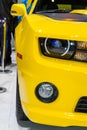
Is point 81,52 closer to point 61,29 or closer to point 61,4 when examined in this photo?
point 61,29

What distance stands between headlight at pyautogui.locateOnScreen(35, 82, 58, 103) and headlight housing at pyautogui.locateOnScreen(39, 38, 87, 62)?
18cm

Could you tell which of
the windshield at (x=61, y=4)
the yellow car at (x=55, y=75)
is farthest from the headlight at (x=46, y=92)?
the windshield at (x=61, y=4)

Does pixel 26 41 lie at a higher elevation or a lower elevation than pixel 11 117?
higher

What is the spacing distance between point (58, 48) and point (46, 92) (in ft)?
0.86

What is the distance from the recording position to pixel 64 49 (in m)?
1.88

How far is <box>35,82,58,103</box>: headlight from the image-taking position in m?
1.82

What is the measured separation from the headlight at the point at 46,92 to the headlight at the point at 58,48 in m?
0.18

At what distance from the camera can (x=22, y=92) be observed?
1976 mm

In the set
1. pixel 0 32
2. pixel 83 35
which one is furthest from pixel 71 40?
pixel 0 32

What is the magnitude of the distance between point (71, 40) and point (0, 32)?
3.26 m

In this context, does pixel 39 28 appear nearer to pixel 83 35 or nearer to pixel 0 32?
pixel 83 35

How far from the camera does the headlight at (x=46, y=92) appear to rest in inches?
71.8

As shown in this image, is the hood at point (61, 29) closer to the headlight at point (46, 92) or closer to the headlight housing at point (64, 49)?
the headlight housing at point (64, 49)

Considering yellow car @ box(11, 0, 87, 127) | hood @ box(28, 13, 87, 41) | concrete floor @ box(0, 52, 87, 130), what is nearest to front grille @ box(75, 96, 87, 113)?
yellow car @ box(11, 0, 87, 127)
